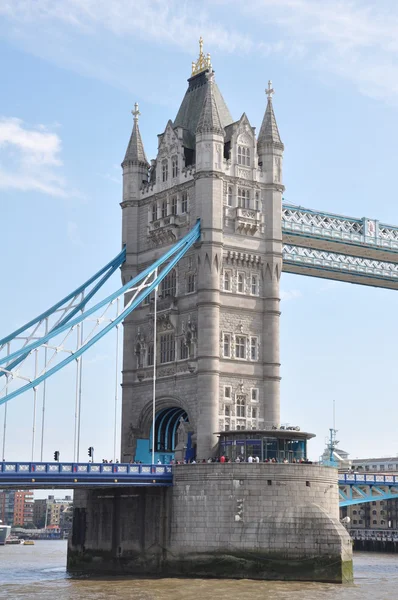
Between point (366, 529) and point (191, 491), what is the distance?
84120 mm

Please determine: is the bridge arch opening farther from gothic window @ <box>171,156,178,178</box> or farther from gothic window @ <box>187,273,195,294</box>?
gothic window @ <box>171,156,178,178</box>

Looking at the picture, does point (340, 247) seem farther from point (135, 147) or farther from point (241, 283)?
point (135, 147)

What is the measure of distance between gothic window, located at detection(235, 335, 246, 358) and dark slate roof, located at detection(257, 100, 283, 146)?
14848mm

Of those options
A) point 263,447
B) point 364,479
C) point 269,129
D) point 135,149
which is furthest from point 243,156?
point 364,479

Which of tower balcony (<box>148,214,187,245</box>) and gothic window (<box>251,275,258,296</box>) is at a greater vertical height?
tower balcony (<box>148,214,187,245</box>)

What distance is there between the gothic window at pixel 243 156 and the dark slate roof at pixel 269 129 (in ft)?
5.15

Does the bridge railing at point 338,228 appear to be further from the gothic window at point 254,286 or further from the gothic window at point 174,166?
the gothic window at point 174,166

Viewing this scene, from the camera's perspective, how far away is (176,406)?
74.9 meters

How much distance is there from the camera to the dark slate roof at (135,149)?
82.1 meters

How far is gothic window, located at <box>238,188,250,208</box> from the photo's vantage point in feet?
248

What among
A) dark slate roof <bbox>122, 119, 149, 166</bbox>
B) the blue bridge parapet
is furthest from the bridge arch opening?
dark slate roof <bbox>122, 119, 149, 166</bbox>

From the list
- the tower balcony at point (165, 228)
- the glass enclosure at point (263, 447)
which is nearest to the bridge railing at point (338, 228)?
the tower balcony at point (165, 228)

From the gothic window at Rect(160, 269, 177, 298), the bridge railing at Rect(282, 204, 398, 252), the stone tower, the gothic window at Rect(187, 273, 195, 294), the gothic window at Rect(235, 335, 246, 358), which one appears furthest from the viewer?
the bridge railing at Rect(282, 204, 398, 252)

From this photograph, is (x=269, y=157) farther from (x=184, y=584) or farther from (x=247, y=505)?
(x=184, y=584)
